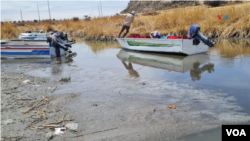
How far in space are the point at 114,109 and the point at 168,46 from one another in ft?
22.5

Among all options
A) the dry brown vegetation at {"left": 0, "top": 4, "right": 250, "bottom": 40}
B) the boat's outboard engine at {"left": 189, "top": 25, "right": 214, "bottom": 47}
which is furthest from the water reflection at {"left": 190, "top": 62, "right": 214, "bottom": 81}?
the dry brown vegetation at {"left": 0, "top": 4, "right": 250, "bottom": 40}

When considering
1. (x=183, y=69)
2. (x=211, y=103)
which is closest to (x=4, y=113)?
(x=211, y=103)

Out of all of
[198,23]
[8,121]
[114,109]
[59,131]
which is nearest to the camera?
[59,131]

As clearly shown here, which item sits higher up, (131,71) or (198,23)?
(198,23)

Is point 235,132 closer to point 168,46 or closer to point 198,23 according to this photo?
point 168,46

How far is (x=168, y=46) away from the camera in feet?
33.7

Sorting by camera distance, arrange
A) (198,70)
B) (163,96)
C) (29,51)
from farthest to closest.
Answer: (29,51) < (198,70) < (163,96)

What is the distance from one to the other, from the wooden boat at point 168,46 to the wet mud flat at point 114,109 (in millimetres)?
4279

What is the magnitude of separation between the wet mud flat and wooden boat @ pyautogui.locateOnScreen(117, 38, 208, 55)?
428 cm

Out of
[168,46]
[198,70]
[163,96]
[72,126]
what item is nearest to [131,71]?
[198,70]

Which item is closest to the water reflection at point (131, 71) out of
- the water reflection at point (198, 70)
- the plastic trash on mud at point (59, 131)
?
the water reflection at point (198, 70)

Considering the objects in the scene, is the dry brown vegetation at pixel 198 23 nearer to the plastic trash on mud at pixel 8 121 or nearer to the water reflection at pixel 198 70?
the water reflection at pixel 198 70

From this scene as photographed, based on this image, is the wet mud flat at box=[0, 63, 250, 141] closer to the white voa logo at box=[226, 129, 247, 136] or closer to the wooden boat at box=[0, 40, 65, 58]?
the white voa logo at box=[226, 129, 247, 136]

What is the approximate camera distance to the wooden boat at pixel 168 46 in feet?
31.8
